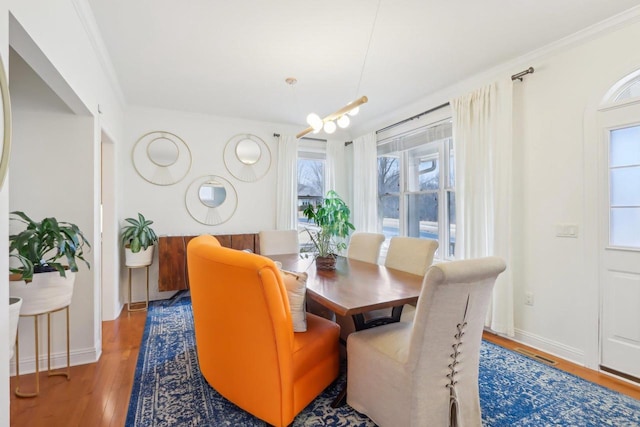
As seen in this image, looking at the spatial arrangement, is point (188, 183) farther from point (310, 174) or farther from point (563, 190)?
point (563, 190)

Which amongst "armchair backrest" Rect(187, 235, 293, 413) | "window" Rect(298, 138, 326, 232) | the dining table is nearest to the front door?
the dining table

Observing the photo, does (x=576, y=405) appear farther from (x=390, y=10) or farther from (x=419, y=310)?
(x=390, y=10)

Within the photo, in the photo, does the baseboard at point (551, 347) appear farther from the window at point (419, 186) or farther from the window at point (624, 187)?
the window at point (419, 186)

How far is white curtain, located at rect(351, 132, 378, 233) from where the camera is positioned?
4613mm

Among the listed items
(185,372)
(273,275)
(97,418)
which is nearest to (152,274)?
(185,372)

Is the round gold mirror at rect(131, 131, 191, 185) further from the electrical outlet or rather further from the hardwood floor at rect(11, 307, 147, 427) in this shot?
the electrical outlet

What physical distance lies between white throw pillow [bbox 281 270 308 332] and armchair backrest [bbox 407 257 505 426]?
24.6 inches

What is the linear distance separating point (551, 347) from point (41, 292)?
3.76 metres

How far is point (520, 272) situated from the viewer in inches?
110

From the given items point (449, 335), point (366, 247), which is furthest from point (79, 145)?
point (449, 335)

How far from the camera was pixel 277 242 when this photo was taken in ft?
11.9

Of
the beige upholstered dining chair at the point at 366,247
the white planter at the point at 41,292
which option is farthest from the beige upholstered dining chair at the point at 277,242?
the white planter at the point at 41,292

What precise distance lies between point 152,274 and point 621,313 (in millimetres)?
4728

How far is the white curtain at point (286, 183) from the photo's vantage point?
184 inches
